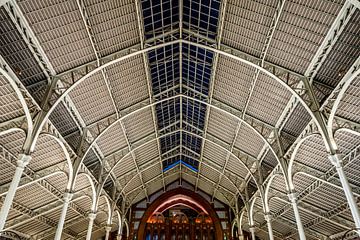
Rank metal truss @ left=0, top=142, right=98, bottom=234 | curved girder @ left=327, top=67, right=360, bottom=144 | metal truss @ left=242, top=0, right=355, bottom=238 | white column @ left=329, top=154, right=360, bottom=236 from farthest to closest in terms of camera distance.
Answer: metal truss @ left=0, top=142, right=98, bottom=234 < metal truss @ left=242, top=0, right=355, bottom=238 < curved girder @ left=327, top=67, right=360, bottom=144 < white column @ left=329, top=154, right=360, bottom=236

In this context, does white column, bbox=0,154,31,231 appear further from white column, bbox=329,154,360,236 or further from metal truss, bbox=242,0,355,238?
metal truss, bbox=242,0,355,238

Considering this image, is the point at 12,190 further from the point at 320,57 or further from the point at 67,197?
the point at 320,57

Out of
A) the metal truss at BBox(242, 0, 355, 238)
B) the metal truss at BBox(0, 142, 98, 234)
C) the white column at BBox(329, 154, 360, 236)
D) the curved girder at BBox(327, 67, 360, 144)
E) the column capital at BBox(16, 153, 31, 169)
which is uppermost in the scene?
the metal truss at BBox(242, 0, 355, 238)

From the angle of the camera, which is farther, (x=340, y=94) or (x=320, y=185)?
(x=320, y=185)

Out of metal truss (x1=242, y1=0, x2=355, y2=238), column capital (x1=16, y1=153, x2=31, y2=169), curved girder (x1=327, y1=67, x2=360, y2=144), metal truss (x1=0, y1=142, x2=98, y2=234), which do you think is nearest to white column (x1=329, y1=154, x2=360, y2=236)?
curved girder (x1=327, y1=67, x2=360, y2=144)

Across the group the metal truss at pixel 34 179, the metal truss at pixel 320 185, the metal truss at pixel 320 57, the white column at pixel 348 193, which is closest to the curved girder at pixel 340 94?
the metal truss at pixel 320 57

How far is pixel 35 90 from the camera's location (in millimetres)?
21031

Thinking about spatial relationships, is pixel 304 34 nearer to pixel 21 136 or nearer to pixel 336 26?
pixel 336 26

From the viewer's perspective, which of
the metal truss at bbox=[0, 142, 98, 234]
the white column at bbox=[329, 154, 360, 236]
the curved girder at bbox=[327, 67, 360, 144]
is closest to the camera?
the white column at bbox=[329, 154, 360, 236]

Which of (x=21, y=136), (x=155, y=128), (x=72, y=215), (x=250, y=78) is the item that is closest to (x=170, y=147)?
(x=155, y=128)

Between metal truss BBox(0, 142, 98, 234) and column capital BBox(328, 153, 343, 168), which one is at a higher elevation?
metal truss BBox(0, 142, 98, 234)

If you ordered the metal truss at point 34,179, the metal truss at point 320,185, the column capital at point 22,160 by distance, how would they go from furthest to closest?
the metal truss at point 320,185 → the metal truss at point 34,179 → the column capital at point 22,160

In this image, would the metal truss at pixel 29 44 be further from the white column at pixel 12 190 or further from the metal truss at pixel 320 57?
the metal truss at pixel 320 57

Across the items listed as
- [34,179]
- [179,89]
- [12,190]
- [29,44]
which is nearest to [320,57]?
[179,89]
